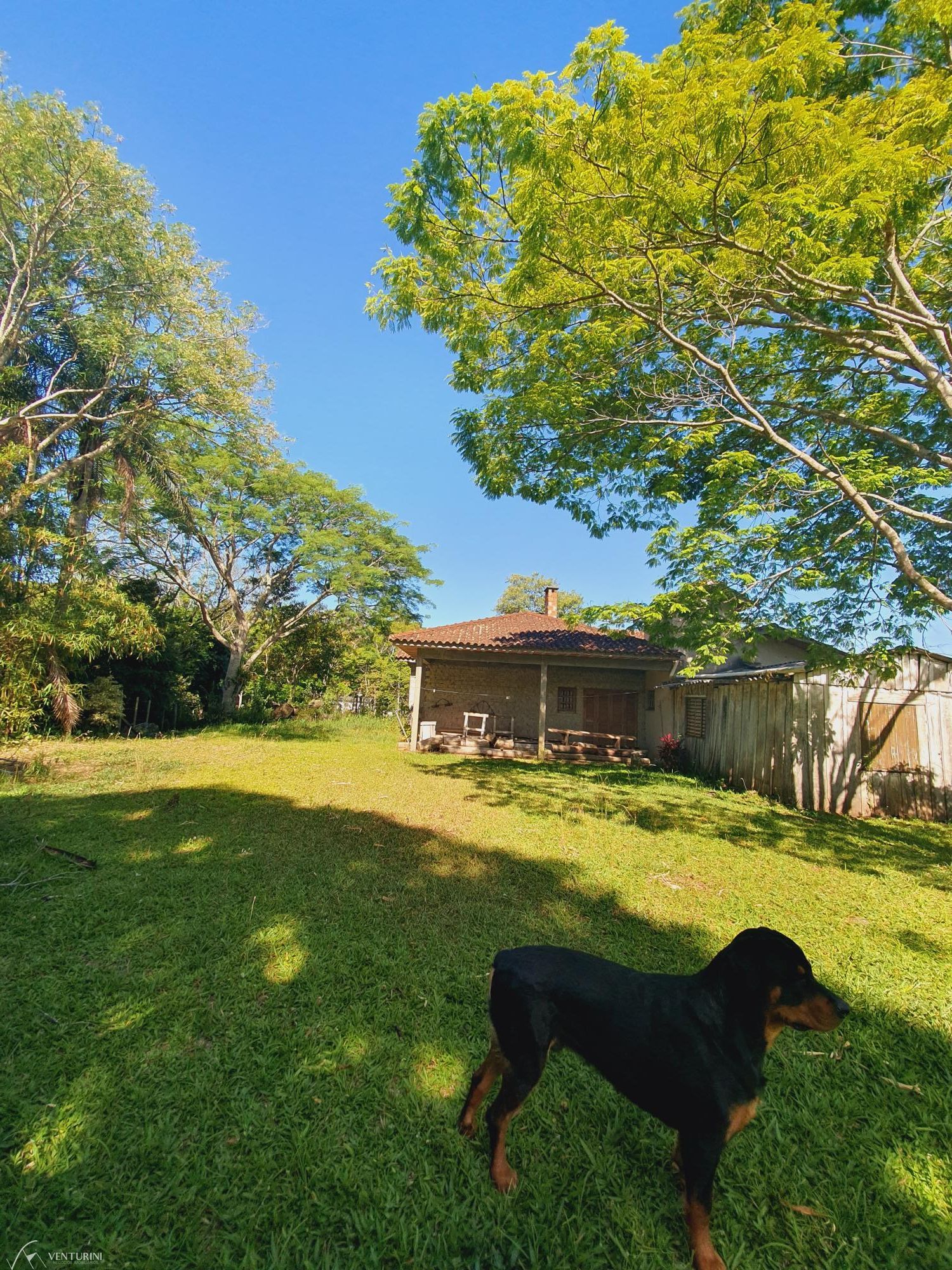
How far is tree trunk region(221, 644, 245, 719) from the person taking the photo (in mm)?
18062

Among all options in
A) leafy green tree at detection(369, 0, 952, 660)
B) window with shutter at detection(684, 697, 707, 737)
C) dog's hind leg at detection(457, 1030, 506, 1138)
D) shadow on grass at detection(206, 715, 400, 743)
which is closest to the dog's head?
dog's hind leg at detection(457, 1030, 506, 1138)

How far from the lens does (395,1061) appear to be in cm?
231

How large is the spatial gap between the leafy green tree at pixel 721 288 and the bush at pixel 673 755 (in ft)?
19.9

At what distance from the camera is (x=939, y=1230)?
1.68 metres

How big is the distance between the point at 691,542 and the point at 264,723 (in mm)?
16274

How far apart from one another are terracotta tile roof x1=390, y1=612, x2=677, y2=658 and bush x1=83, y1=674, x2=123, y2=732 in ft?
23.6

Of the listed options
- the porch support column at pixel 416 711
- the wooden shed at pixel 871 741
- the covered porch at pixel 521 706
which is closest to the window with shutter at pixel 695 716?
the covered porch at pixel 521 706

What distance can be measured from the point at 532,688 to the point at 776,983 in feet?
50.6

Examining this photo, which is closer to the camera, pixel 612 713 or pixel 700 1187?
pixel 700 1187

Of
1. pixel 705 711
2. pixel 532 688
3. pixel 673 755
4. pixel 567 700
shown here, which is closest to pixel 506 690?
pixel 532 688

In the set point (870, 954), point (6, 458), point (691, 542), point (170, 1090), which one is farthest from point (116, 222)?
point (870, 954)

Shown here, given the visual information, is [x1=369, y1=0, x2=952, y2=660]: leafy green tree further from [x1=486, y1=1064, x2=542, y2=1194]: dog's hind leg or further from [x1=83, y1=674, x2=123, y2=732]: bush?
[x1=83, y1=674, x2=123, y2=732]: bush

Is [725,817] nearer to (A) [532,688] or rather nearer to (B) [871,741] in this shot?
(B) [871,741]

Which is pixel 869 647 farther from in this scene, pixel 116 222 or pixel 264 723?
pixel 116 222
